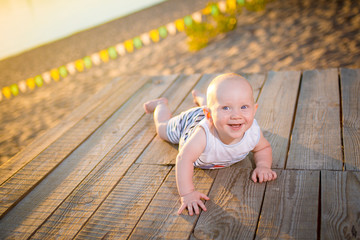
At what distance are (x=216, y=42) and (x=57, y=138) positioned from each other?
15.6 feet

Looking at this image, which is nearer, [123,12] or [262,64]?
[262,64]

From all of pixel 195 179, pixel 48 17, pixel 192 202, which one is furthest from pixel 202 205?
pixel 48 17

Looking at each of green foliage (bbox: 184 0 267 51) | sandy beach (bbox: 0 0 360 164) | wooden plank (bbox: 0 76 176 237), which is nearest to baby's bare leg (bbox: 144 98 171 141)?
wooden plank (bbox: 0 76 176 237)

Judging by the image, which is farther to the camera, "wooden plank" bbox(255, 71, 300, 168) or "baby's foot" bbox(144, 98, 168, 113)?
"baby's foot" bbox(144, 98, 168, 113)

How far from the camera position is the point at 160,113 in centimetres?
291

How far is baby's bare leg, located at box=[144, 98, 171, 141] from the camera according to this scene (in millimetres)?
2721

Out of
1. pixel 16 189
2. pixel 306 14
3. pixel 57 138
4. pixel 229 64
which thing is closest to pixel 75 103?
pixel 229 64

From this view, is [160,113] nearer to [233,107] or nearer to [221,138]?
[221,138]

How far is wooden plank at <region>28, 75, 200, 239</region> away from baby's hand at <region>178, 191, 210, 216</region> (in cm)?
54

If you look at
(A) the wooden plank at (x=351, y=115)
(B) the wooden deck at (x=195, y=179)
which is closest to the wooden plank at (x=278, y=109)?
(B) the wooden deck at (x=195, y=179)

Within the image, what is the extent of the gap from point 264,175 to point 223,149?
29 centimetres

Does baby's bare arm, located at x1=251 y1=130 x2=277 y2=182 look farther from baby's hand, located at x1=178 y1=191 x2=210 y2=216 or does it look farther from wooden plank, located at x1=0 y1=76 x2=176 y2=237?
wooden plank, located at x1=0 y1=76 x2=176 y2=237

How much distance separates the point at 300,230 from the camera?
66.7 inches

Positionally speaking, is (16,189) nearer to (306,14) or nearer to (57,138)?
(57,138)
